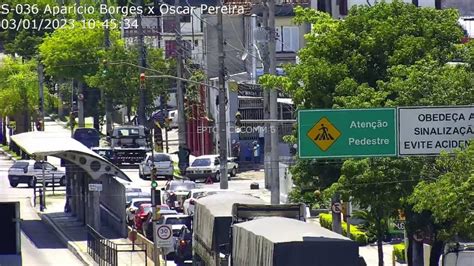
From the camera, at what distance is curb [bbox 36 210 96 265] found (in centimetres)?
5269

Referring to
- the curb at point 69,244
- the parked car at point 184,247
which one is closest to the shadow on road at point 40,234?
the curb at point 69,244

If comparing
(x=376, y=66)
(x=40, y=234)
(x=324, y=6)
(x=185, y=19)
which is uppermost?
(x=185, y=19)

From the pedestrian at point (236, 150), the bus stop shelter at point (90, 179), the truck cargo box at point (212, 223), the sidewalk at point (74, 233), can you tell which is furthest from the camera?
the pedestrian at point (236, 150)

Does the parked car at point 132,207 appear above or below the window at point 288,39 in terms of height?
below

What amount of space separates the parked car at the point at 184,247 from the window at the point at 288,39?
115 feet

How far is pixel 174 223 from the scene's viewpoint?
53.0 metres

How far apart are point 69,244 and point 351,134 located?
21907mm

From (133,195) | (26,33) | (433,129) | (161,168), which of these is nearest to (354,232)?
(133,195)

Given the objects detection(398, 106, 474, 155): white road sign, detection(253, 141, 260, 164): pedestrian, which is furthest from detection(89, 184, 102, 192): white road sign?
detection(253, 141, 260, 164): pedestrian

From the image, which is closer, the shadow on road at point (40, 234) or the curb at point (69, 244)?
the curb at point (69, 244)

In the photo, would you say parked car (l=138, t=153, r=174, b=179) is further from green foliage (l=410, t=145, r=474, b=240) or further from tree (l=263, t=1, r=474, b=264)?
→ green foliage (l=410, t=145, r=474, b=240)

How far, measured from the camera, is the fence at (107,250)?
1955 inches

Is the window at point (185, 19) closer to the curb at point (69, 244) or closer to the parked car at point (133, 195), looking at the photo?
the curb at point (69, 244)

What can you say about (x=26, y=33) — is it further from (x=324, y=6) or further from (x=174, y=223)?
(x=174, y=223)
